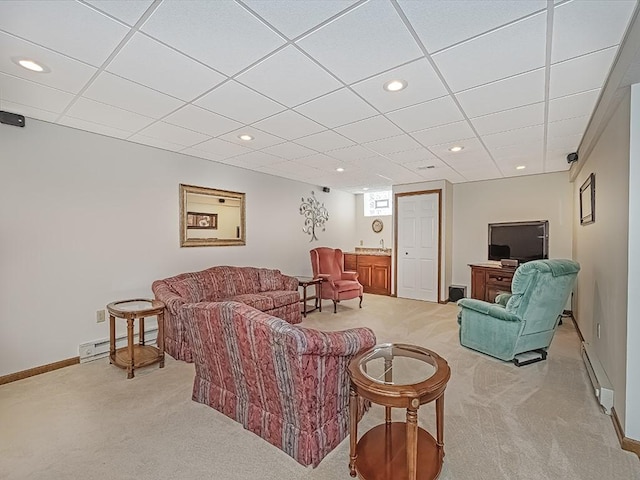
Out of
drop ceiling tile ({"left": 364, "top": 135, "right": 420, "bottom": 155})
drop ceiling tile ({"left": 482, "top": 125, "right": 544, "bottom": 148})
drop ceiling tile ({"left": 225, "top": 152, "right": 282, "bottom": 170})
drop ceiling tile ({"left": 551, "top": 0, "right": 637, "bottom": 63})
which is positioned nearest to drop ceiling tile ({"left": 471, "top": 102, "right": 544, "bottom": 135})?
drop ceiling tile ({"left": 482, "top": 125, "right": 544, "bottom": 148})

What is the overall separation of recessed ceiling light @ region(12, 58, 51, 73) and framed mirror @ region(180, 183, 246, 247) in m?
2.15

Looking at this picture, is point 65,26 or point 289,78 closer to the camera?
point 65,26

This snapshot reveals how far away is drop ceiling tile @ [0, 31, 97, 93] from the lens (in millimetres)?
1855

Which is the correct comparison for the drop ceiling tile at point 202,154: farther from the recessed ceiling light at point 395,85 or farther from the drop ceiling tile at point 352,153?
the recessed ceiling light at point 395,85

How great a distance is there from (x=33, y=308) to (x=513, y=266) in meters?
6.39

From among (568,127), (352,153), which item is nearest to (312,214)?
(352,153)

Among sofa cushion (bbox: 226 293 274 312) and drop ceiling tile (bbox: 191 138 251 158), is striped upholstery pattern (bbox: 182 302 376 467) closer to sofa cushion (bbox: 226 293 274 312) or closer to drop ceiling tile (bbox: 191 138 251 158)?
sofa cushion (bbox: 226 293 274 312)

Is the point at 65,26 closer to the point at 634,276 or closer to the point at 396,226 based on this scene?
the point at 634,276

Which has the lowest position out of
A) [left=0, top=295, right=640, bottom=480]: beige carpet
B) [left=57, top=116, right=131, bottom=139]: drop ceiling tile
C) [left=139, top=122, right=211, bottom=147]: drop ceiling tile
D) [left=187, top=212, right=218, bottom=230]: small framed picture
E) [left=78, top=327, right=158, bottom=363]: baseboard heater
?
[left=0, top=295, right=640, bottom=480]: beige carpet

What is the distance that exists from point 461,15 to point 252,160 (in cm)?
346

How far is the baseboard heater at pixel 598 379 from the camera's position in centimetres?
233

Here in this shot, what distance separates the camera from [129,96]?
2.52m

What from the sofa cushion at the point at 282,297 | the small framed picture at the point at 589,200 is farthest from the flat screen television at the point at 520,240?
the sofa cushion at the point at 282,297

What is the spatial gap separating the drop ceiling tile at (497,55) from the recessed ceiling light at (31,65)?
8.40 ft
